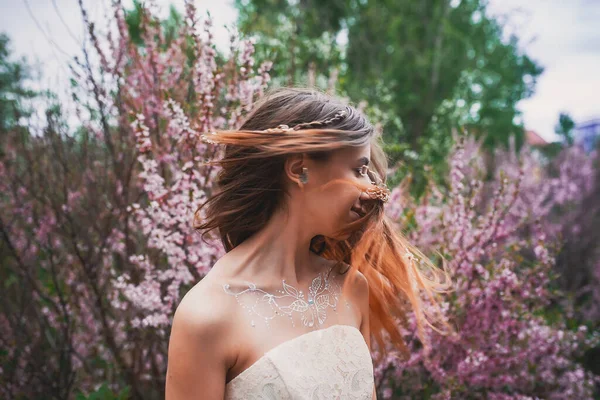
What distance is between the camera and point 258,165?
1.73 meters

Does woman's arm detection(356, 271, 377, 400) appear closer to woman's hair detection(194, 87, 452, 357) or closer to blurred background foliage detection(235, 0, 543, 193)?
woman's hair detection(194, 87, 452, 357)

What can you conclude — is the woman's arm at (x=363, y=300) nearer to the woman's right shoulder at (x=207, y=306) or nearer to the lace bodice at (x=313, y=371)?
the lace bodice at (x=313, y=371)

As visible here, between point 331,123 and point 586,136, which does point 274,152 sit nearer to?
point 331,123

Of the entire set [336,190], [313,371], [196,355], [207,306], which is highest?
[336,190]

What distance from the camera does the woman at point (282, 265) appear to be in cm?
149

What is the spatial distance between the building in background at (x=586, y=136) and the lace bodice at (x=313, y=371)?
9150 mm

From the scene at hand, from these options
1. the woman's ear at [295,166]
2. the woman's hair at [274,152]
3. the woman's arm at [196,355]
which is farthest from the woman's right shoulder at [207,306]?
the woman's ear at [295,166]

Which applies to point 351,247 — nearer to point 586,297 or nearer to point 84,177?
point 84,177

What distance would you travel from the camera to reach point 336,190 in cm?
167

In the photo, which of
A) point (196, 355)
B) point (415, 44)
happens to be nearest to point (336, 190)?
point (196, 355)

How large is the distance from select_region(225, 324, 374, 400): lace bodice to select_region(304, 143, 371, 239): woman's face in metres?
0.38

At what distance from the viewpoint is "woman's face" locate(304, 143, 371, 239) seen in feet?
5.49

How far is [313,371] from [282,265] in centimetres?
36

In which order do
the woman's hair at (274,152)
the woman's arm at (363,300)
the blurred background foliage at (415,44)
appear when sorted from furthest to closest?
the blurred background foliage at (415,44)
the woman's arm at (363,300)
the woman's hair at (274,152)
